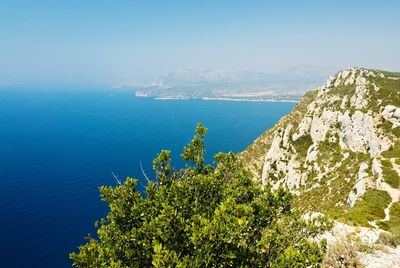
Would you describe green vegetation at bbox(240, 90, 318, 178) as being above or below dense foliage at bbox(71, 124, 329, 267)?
below

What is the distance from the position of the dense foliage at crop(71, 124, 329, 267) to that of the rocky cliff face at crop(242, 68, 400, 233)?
24901 mm

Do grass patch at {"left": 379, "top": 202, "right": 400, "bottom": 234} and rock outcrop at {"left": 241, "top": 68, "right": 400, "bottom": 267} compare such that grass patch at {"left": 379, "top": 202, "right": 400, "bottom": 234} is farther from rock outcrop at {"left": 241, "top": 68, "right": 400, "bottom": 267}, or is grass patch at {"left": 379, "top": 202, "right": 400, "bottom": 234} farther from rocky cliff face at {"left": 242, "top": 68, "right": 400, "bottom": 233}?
rocky cliff face at {"left": 242, "top": 68, "right": 400, "bottom": 233}

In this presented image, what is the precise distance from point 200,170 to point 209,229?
9.02 meters

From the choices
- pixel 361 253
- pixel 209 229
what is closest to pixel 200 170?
pixel 209 229

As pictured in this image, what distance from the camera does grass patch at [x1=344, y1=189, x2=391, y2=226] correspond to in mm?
40850

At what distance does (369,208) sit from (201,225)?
41413mm

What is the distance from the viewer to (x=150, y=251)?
645 inches

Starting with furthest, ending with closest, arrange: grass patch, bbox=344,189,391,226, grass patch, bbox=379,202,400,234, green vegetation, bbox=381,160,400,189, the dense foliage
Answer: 1. green vegetation, bbox=381,160,400,189
2. grass patch, bbox=344,189,391,226
3. grass patch, bbox=379,202,400,234
4. the dense foliage

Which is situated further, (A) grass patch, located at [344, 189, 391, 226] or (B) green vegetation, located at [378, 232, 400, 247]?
(A) grass patch, located at [344, 189, 391, 226]

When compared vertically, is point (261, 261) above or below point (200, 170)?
below

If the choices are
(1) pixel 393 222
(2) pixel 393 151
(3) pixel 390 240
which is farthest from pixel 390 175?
(3) pixel 390 240

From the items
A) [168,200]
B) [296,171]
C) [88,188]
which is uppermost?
[168,200]

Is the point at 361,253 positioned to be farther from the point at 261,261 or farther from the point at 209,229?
the point at 209,229

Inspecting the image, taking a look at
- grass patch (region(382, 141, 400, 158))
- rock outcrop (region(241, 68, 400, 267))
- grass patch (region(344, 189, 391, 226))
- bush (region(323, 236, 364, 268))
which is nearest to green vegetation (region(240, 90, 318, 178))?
rock outcrop (region(241, 68, 400, 267))
